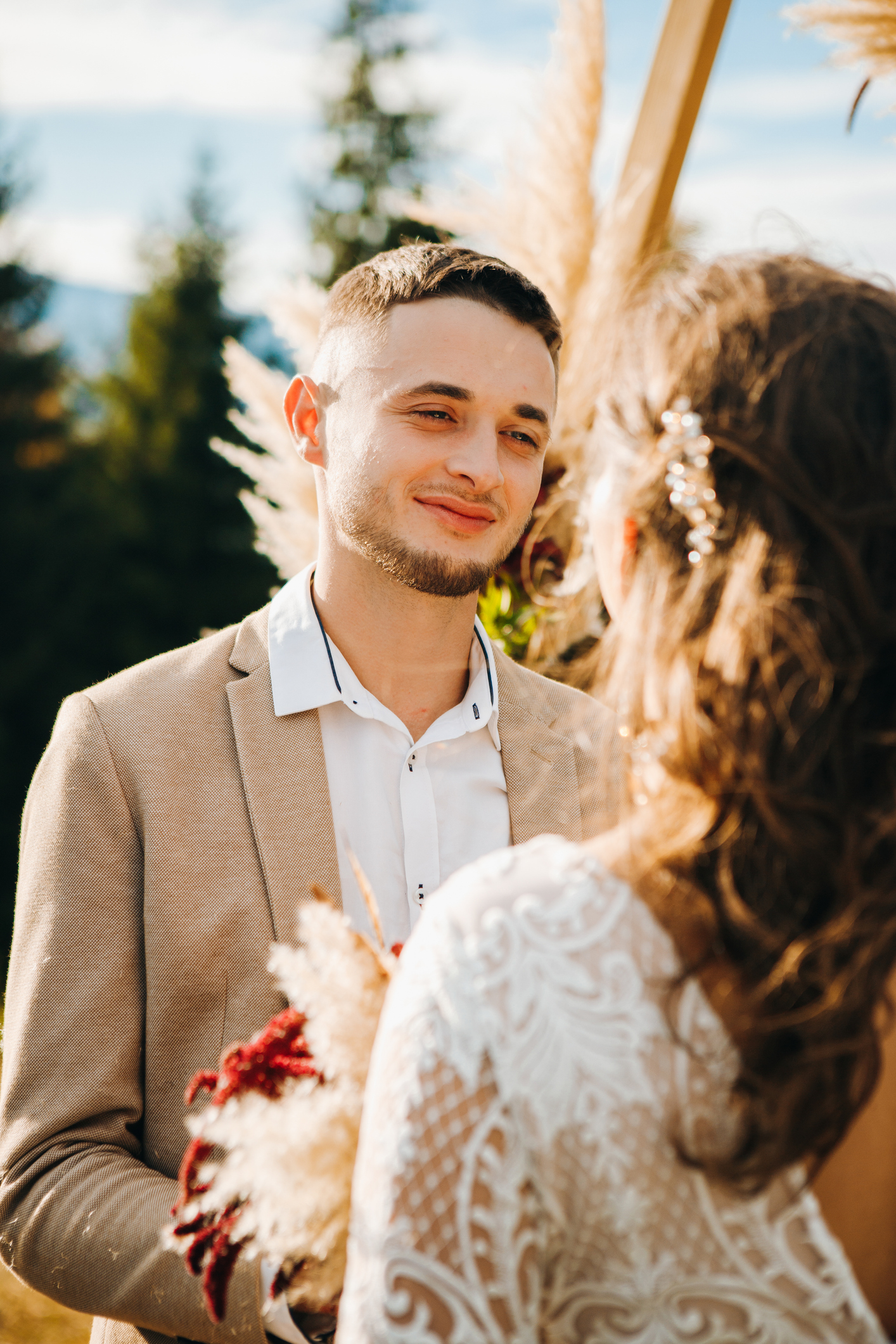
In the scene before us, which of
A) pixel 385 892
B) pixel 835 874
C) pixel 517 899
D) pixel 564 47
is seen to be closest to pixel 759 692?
pixel 835 874

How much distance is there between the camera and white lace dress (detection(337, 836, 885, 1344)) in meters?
0.88

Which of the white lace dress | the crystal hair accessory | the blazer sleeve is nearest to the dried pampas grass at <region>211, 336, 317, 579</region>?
the blazer sleeve

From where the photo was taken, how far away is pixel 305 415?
2336 mm

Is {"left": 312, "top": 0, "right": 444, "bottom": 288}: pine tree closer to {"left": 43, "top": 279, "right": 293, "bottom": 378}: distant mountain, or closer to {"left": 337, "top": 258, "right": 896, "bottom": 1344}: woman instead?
{"left": 43, "top": 279, "right": 293, "bottom": 378}: distant mountain

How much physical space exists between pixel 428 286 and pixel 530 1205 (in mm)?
1747

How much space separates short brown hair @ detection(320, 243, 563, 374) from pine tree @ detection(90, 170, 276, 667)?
45.4ft

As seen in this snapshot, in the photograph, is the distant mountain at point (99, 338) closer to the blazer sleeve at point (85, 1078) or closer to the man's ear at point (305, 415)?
the man's ear at point (305, 415)

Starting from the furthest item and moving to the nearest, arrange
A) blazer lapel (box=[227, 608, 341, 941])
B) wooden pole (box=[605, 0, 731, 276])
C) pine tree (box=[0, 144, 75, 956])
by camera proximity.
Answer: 1. pine tree (box=[0, 144, 75, 956])
2. wooden pole (box=[605, 0, 731, 276])
3. blazer lapel (box=[227, 608, 341, 941])

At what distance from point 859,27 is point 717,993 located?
2.01 m

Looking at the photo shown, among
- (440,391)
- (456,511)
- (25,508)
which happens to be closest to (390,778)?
(456,511)

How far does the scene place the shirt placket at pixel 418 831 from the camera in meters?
1.95

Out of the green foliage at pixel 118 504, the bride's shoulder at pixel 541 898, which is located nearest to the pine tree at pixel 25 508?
the green foliage at pixel 118 504

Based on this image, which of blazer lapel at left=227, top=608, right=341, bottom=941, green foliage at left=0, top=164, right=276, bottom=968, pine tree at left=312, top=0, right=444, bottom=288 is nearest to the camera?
blazer lapel at left=227, top=608, right=341, bottom=941

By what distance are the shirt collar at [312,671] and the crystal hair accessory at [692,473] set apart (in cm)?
113
